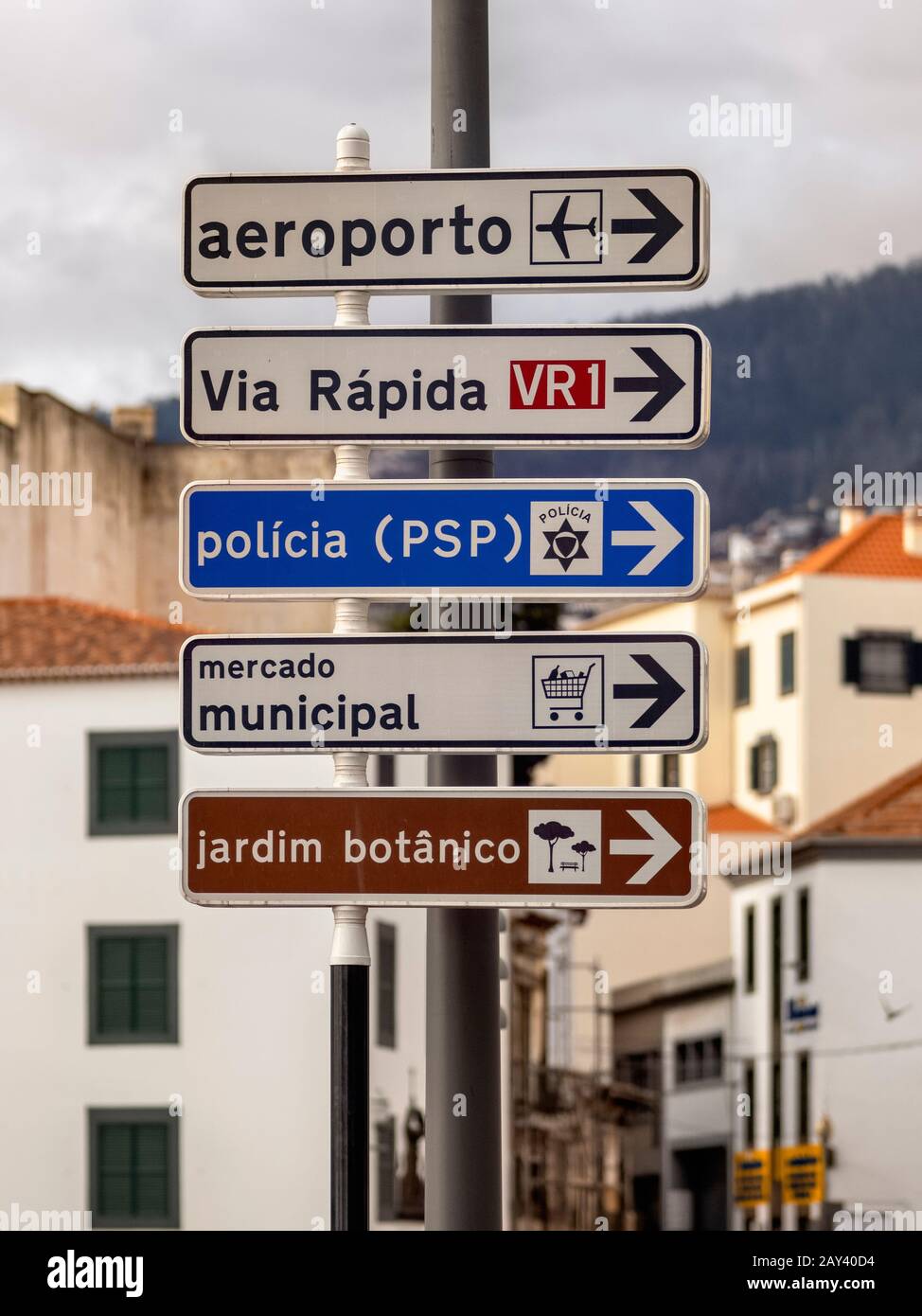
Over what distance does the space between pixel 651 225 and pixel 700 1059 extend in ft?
194

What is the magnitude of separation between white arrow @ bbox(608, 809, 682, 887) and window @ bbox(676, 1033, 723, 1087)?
186 feet

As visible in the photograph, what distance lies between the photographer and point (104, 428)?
5622 centimetres

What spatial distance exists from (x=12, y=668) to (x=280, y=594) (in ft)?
137

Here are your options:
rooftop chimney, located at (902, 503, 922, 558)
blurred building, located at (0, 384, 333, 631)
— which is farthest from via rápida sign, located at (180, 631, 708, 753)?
rooftop chimney, located at (902, 503, 922, 558)

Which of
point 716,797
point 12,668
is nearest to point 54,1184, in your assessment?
point 12,668

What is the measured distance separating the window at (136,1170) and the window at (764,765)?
29.7 metres

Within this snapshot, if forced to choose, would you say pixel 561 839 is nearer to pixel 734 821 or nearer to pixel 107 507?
pixel 107 507

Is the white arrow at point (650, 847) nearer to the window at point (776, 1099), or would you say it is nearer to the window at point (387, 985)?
the window at point (387, 985)

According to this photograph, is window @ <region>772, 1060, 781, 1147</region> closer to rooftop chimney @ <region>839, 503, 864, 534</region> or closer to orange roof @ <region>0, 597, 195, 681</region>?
orange roof @ <region>0, 597, 195, 681</region>

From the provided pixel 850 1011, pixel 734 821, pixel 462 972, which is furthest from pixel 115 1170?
pixel 462 972

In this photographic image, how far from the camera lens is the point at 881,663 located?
70.0m

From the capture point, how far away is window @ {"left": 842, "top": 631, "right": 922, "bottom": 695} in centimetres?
6944
